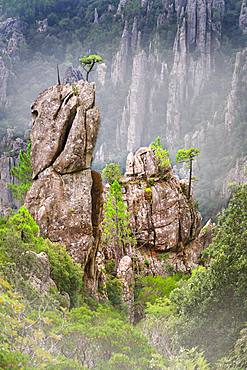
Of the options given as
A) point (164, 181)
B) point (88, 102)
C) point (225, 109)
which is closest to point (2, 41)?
point (225, 109)

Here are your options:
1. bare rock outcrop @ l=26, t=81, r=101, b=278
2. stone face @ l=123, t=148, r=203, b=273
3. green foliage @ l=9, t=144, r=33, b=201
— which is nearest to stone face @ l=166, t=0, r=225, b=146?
stone face @ l=123, t=148, r=203, b=273

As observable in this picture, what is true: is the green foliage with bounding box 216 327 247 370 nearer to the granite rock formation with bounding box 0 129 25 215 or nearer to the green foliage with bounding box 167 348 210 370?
the green foliage with bounding box 167 348 210 370

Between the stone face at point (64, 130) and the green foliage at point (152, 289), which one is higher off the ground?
the stone face at point (64, 130)

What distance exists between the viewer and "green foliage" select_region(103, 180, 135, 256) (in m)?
27.7

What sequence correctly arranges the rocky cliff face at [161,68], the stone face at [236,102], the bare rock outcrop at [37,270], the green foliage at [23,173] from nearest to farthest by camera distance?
the bare rock outcrop at [37,270] < the green foliage at [23,173] < the stone face at [236,102] < the rocky cliff face at [161,68]

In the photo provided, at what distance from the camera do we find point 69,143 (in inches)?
A: 798

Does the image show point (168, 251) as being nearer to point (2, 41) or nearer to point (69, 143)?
point (69, 143)

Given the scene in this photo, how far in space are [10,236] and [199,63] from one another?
342ft

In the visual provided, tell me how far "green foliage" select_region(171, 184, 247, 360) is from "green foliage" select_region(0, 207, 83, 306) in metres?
3.93

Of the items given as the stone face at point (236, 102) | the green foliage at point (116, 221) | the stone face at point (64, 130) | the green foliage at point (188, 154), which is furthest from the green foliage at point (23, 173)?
the stone face at point (236, 102)

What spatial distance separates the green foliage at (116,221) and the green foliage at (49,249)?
30.8 ft

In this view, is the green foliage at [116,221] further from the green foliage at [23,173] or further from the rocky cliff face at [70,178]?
the green foliage at [23,173]

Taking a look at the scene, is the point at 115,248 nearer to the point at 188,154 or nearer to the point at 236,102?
the point at 188,154

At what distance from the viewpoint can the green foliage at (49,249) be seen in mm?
15695
